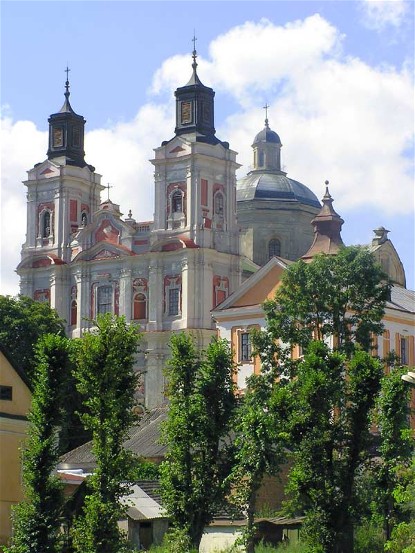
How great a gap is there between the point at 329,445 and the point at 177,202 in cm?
4829

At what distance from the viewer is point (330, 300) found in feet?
173

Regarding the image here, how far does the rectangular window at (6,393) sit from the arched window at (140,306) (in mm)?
43303

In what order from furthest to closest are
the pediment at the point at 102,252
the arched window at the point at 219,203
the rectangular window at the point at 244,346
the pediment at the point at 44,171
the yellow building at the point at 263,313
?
the pediment at the point at 44,171 → the pediment at the point at 102,252 → the arched window at the point at 219,203 → the rectangular window at the point at 244,346 → the yellow building at the point at 263,313

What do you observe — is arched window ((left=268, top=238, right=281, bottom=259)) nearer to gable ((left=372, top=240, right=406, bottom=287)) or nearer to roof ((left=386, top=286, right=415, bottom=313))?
gable ((left=372, top=240, right=406, bottom=287))

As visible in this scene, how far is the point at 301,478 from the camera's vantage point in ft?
134

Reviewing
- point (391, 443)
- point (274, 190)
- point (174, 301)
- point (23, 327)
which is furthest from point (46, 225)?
point (391, 443)

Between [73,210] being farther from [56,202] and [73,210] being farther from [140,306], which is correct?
[140,306]

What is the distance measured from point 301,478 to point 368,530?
416 cm

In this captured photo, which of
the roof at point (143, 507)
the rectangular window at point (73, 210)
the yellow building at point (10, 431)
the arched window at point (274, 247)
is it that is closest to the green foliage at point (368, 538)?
the roof at point (143, 507)

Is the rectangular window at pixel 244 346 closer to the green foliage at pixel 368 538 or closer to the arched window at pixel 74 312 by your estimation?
the arched window at pixel 74 312

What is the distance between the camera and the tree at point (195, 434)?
4172 centimetres

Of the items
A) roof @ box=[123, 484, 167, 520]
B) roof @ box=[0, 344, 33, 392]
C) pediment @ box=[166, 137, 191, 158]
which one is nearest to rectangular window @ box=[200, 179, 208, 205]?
pediment @ box=[166, 137, 191, 158]

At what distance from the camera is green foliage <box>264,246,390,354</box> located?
172 feet

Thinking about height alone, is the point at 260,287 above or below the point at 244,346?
above
